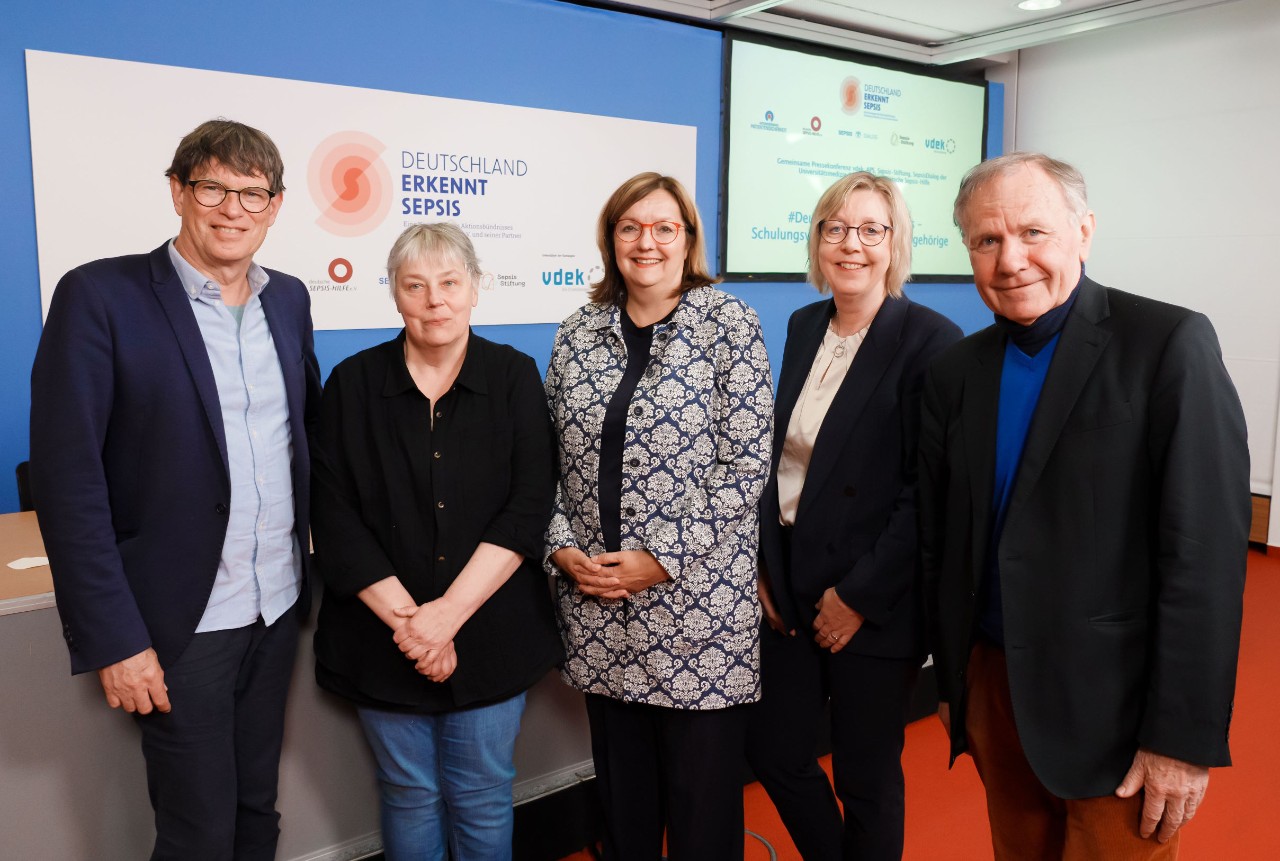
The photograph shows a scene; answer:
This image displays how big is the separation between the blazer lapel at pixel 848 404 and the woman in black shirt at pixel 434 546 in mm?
525

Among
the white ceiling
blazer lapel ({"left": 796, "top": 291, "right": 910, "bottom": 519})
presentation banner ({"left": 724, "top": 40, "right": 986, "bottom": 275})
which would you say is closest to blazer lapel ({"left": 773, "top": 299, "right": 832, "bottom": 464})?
blazer lapel ({"left": 796, "top": 291, "right": 910, "bottom": 519})

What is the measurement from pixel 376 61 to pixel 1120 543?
382 centimetres

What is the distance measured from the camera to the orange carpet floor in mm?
2391

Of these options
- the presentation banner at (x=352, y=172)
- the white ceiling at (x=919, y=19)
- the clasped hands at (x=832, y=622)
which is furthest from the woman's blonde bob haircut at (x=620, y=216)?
the white ceiling at (x=919, y=19)

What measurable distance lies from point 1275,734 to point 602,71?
13.4ft

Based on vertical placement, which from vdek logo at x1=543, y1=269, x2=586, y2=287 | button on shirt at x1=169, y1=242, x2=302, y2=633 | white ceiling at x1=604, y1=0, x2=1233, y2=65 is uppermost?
white ceiling at x1=604, y1=0, x2=1233, y2=65

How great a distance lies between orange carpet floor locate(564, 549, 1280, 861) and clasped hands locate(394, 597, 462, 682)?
1.00m

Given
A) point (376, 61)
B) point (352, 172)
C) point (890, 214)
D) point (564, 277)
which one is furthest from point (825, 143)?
point (890, 214)

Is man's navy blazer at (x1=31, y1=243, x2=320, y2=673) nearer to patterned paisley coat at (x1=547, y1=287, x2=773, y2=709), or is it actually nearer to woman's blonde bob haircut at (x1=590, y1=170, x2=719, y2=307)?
patterned paisley coat at (x1=547, y1=287, x2=773, y2=709)

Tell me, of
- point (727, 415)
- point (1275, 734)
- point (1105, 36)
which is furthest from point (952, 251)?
point (727, 415)

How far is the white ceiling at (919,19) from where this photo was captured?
504 cm

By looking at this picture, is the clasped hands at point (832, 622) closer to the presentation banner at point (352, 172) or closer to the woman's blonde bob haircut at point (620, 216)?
the woman's blonde bob haircut at point (620, 216)

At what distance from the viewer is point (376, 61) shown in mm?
4113

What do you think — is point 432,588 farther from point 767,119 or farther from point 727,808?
point 767,119
